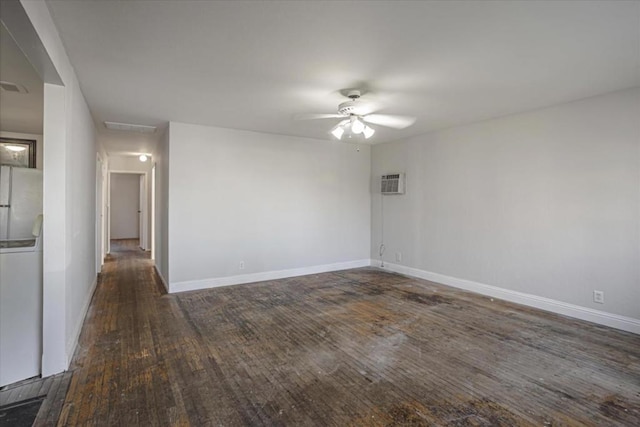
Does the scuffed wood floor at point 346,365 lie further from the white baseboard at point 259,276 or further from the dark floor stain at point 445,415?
the white baseboard at point 259,276

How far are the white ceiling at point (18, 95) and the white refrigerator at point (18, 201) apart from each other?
827 millimetres

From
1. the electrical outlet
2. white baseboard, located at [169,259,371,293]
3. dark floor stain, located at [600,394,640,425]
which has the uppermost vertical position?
the electrical outlet

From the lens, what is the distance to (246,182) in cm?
518

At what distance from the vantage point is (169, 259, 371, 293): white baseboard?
470 centimetres

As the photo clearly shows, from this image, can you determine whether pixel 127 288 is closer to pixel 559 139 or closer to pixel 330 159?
pixel 330 159

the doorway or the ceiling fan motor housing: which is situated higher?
the ceiling fan motor housing

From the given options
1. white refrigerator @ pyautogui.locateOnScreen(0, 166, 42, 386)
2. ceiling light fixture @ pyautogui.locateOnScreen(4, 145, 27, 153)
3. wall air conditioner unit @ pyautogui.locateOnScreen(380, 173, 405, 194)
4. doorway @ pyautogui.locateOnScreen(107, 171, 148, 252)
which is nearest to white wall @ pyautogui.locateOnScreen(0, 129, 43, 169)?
ceiling light fixture @ pyautogui.locateOnScreen(4, 145, 27, 153)

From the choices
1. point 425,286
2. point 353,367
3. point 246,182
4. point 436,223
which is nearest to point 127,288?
point 246,182

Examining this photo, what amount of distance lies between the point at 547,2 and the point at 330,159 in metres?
4.34

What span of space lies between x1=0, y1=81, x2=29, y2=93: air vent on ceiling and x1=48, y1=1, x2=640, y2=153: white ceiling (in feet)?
1.89

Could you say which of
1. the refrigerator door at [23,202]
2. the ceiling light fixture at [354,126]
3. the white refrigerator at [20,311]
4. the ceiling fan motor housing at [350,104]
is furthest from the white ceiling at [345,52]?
the white refrigerator at [20,311]

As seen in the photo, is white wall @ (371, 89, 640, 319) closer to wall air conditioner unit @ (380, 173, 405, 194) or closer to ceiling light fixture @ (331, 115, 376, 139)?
wall air conditioner unit @ (380, 173, 405, 194)

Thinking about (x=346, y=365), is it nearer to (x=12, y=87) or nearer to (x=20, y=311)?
(x=20, y=311)

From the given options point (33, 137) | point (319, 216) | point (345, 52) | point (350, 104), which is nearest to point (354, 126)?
point (350, 104)
